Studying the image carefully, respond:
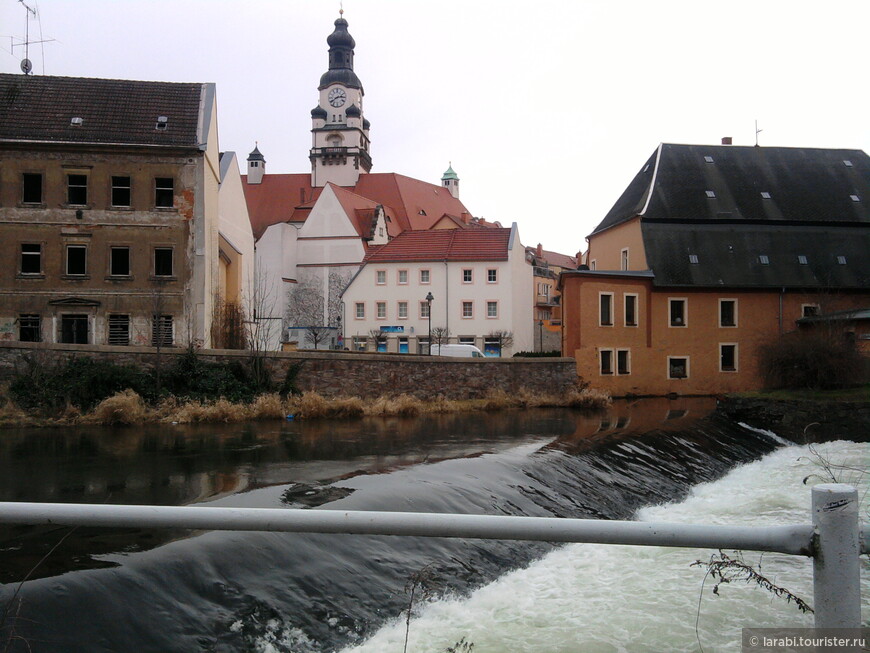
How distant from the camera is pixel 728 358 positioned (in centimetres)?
3809

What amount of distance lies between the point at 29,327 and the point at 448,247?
1303 inches

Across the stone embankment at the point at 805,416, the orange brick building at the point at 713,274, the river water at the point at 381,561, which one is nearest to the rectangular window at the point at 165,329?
the river water at the point at 381,561

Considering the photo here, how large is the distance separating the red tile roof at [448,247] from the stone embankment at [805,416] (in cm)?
3069

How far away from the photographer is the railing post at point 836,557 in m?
1.91

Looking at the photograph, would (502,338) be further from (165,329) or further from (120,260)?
(120,260)

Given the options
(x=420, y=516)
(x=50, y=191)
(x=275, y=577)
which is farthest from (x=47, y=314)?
(x=420, y=516)

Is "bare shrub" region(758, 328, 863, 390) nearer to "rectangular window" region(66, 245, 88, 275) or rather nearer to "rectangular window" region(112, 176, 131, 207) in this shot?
"rectangular window" region(112, 176, 131, 207)

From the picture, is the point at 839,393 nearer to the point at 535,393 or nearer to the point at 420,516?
the point at 535,393

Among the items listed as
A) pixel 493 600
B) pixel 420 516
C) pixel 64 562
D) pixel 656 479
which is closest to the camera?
pixel 420 516

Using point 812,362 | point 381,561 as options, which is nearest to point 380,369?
point 812,362

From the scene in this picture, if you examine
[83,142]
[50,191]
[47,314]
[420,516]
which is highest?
[83,142]

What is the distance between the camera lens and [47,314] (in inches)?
1240

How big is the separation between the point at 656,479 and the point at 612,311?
74.3 ft

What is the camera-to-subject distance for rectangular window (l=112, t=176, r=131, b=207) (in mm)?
32219
